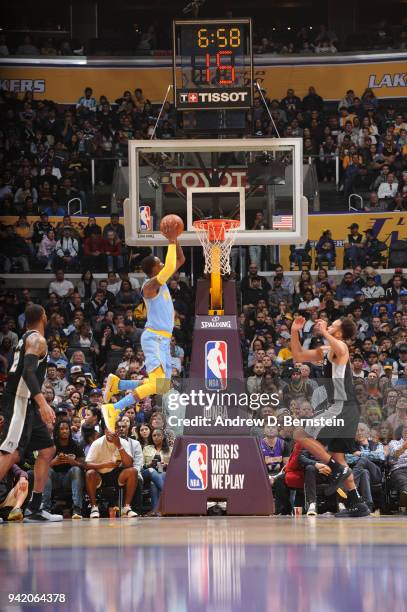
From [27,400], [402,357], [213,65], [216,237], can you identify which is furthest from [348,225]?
[27,400]

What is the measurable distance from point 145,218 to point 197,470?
14.0 feet

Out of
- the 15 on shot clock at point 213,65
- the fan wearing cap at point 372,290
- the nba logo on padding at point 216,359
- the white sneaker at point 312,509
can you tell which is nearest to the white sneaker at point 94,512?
the nba logo on padding at point 216,359

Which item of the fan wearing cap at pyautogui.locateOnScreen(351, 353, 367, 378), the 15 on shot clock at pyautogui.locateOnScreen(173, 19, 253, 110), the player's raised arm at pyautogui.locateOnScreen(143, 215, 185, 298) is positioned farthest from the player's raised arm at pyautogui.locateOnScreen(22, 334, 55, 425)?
the fan wearing cap at pyautogui.locateOnScreen(351, 353, 367, 378)

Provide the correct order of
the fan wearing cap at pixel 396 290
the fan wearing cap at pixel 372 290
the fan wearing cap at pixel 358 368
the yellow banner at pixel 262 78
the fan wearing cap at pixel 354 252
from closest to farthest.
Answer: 1. the fan wearing cap at pixel 358 368
2. the fan wearing cap at pixel 396 290
3. the fan wearing cap at pixel 372 290
4. the fan wearing cap at pixel 354 252
5. the yellow banner at pixel 262 78

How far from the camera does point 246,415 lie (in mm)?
12148

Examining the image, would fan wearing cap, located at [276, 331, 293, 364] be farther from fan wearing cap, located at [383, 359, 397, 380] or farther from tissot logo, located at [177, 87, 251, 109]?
tissot logo, located at [177, 87, 251, 109]

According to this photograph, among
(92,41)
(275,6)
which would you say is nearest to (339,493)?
(92,41)

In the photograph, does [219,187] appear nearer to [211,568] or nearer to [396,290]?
[396,290]

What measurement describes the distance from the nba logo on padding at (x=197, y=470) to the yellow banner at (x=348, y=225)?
10.1 m

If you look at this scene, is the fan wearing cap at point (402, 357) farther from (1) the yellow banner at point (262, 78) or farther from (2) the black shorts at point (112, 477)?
(1) the yellow banner at point (262, 78)

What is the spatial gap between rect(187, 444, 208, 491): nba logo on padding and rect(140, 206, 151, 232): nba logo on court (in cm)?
382

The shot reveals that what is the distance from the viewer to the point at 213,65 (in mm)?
15445

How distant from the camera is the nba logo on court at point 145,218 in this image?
47.5ft

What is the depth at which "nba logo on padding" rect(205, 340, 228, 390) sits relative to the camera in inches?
489
